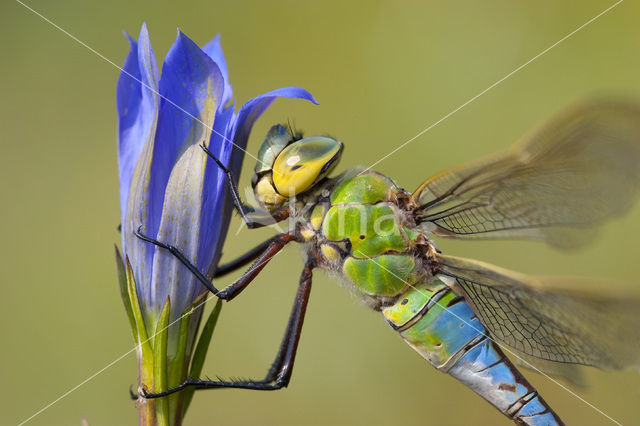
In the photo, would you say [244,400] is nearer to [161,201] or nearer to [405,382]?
[405,382]

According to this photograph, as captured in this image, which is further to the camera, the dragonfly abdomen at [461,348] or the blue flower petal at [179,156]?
the dragonfly abdomen at [461,348]

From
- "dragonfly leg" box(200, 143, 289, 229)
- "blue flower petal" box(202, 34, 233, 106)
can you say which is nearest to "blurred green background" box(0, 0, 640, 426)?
"dragonfly leg" box(200, 143, 289, 229)

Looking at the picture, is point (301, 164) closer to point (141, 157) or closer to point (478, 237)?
point (141, 157)

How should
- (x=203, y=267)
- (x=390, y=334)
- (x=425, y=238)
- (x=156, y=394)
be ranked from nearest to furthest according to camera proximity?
(x=156, y=394)
(x=203, y=267)
(x=425, y=238)
(x=390, y=334)

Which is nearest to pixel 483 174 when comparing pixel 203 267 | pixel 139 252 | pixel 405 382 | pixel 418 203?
pixel 418 203

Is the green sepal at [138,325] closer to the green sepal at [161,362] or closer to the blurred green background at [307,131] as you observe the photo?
the green sepal at [161,362]

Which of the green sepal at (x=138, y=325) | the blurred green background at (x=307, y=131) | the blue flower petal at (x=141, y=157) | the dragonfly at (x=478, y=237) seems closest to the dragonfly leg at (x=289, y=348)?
the dragonfly at (x=478, y=237)
